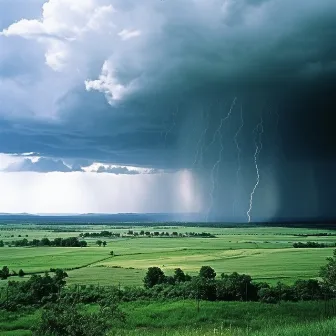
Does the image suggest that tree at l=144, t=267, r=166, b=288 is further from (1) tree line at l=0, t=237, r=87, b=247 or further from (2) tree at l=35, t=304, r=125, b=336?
(2) tree at l=35, t=304, r=125, b=336

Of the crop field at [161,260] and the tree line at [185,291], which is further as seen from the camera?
the crop field at [161,260]

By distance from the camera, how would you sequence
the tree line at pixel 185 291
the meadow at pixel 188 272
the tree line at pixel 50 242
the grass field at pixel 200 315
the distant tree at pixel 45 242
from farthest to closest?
1. the distant tree at pixel 45 242
2. the tree line at pixel 50 242
3. the tree line at pixel 185 291
4. the grass field at pixel 200 315
5. the meadow at pixel 188 272

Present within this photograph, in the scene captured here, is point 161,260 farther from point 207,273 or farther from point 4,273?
point 4,273

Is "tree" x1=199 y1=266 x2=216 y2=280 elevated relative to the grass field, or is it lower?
elevated

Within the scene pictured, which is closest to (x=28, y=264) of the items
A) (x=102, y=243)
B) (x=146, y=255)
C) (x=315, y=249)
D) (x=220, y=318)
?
(x=146, y=255)

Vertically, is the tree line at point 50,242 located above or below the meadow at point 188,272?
above

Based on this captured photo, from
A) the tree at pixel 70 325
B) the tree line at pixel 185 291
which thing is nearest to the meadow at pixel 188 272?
the tree line at pixel 185 291

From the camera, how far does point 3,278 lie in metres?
42.2

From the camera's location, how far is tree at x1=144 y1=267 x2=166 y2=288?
3994cm

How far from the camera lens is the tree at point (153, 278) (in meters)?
39.9

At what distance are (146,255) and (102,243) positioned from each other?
1174cm

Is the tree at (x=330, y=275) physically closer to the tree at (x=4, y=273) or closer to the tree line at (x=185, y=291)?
the tree line at (x=185, y=291)

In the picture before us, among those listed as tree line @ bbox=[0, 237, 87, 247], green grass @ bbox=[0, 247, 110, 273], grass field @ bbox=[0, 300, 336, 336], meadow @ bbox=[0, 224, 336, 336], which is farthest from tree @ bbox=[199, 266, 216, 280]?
tree line @ bbox=[0, 237, 87, 247]

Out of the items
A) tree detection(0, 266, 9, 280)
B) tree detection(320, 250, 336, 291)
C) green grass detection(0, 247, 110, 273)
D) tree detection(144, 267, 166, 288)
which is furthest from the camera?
green grass detection(0, 247, 110, 273)
